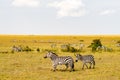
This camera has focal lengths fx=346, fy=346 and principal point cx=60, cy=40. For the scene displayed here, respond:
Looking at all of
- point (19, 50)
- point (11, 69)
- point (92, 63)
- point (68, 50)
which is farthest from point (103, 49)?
point (11, 69)

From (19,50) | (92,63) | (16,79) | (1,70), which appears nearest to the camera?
(16,79)

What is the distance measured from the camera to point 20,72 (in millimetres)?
18859

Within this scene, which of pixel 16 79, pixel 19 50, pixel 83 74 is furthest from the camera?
pixel 19 50

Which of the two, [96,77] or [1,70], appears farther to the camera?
[1,70]

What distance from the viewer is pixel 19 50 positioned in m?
35.3

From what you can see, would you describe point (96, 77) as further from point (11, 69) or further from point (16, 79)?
point (11, 69)

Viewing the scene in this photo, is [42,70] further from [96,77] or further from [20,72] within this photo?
[96,77]

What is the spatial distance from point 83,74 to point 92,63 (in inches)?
117

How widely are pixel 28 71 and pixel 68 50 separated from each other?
53.6ft

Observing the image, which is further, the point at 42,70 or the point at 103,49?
the point at 103,49

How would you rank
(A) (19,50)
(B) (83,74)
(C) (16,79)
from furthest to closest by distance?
(A) (19,50) < (B) (83,74) < (C) (16,79)

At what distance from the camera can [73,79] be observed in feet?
54.2

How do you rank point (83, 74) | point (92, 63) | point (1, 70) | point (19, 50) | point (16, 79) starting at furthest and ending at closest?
1. point (19, 50)
2. point (92, 63)
3. point (1, 70)
4. point (83, 74)
5. point (16, 79)

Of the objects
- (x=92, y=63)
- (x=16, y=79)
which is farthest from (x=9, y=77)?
(x=92, y=63)
